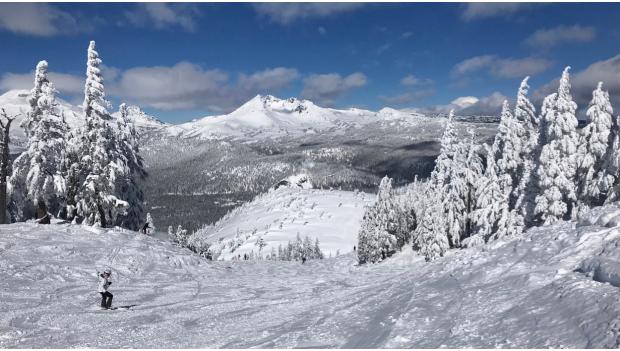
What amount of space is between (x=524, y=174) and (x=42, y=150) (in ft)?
133

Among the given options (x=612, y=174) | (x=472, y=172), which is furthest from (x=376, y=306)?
(x=472, y=172)

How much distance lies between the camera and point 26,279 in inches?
894

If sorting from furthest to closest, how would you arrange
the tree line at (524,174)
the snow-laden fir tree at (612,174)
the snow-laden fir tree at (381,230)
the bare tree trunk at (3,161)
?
1. the snow-laden fir tree at (381,230)
2. the tree line at (524,174)
3. the snow-laden fir tree at (612,174)
4. the bare tree trunk at (3,161)

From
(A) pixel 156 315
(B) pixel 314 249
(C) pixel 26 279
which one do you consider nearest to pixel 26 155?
(C) pixel 26 279

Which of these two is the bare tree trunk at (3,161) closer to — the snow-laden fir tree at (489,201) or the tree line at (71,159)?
the tree line at (71,159)

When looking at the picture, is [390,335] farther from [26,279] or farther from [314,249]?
[314,249]

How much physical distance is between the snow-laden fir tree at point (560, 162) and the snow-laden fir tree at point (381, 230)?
2531 cm

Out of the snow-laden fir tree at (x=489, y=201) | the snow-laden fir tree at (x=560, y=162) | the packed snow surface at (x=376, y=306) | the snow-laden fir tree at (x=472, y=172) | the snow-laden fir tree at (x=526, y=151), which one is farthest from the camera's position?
the snow-laden fir tree at (x=472, y=172)

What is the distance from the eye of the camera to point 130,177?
147 feet

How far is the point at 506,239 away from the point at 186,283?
18.1 m

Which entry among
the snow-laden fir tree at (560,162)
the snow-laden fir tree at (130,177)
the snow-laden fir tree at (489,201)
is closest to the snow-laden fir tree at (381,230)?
the snow-laden fir tree at (489,201)

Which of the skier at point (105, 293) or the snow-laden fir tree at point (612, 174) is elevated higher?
the snow-laden fir tree at point (612, 174)

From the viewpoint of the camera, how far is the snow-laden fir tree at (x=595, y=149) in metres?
37.3

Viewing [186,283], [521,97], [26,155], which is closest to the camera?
[186,283]
